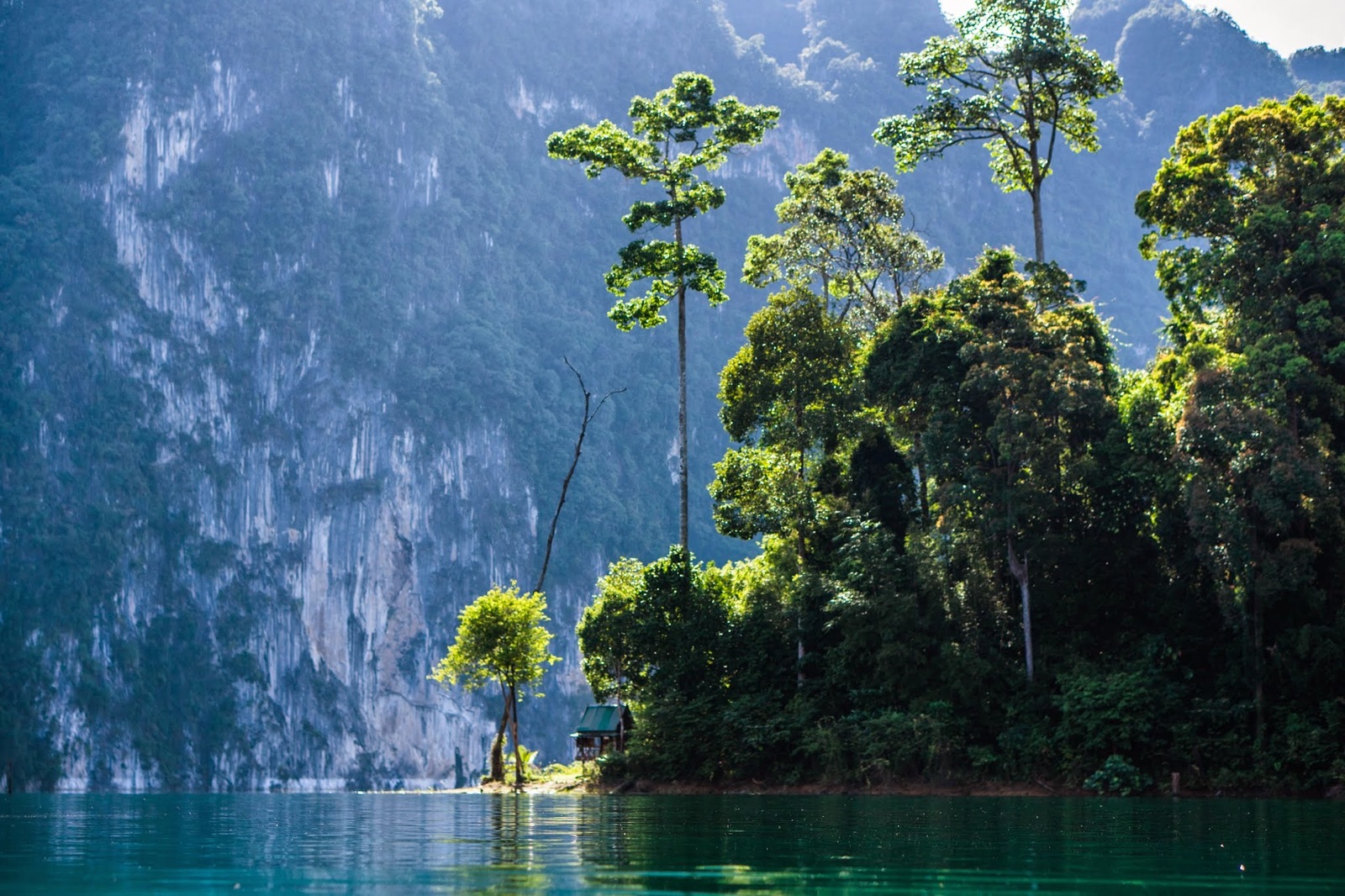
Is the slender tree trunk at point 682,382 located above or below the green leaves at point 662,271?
below

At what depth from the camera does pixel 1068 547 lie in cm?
2836

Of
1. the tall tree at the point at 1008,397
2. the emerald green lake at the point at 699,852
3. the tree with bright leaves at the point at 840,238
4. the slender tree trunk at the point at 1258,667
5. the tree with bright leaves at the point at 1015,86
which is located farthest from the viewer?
the tree with bright leaves at the point at 840,238

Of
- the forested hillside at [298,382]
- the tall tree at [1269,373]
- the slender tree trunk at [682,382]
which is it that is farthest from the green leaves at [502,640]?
the forested hillside at [298,382]

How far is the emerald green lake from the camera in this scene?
24.5ft

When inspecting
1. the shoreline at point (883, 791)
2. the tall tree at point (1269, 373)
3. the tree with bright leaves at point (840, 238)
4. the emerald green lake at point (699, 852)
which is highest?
the tree with bright leaves at point (840, 238)

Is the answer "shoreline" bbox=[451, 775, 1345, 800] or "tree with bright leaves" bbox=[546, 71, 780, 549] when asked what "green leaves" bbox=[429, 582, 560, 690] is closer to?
"shoreline" bbox=[451, 775, 1345, 800]

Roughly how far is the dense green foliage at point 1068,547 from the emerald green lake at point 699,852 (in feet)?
24.8

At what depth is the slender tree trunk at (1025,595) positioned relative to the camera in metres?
28.3

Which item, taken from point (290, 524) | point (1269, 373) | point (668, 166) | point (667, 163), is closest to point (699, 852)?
point (1269, 373)

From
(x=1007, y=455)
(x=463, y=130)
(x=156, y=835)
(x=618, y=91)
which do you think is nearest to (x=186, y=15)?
(x=463, y=130)

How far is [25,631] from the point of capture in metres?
114

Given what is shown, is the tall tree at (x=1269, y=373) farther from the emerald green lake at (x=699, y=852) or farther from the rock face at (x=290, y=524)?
the rock face at (x=290, y=524)

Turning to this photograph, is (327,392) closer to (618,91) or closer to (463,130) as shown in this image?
(463,130)

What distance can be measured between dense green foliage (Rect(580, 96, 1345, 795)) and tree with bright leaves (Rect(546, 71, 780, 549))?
5498 millimetres
